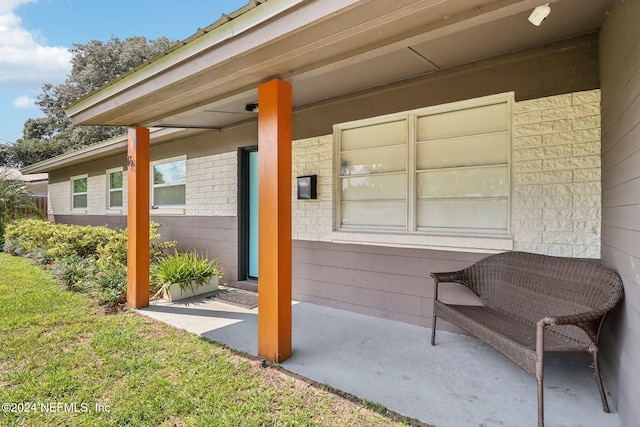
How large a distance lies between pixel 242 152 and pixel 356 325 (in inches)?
131

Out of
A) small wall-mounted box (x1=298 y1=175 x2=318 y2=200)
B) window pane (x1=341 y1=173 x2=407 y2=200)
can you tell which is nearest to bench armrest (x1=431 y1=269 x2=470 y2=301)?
window pane (x1=341 y1=173 x2=407 y2=200)

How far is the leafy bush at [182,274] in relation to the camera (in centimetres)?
493

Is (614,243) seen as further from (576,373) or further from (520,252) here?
(576,373)

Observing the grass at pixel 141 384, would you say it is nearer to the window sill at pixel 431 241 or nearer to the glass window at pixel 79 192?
the window sill at pixel 431 241

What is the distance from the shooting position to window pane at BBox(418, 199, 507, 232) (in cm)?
339

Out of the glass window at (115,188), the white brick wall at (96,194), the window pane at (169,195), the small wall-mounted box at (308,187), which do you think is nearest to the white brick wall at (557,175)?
the small wall-mounted box at (308,187)

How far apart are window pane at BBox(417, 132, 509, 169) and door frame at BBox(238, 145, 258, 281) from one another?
294 cm

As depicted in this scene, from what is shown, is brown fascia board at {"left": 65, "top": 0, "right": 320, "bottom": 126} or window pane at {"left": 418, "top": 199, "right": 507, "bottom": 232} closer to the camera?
brown fascia board at {"left": 65, "top": 0, "right": 320, "bottom": 126}

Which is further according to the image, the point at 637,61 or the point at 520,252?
the point at 520,252

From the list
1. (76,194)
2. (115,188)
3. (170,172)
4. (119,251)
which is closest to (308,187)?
(119,251)

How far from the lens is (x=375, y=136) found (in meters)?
4.23

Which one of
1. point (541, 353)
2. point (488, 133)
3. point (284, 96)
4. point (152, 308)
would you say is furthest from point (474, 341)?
point (152, 308)

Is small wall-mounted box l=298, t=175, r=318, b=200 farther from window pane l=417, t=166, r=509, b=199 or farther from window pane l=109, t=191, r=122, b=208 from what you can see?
window pane l=109, t=191, r=122, b=208

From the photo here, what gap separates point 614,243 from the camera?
232 centimetres
